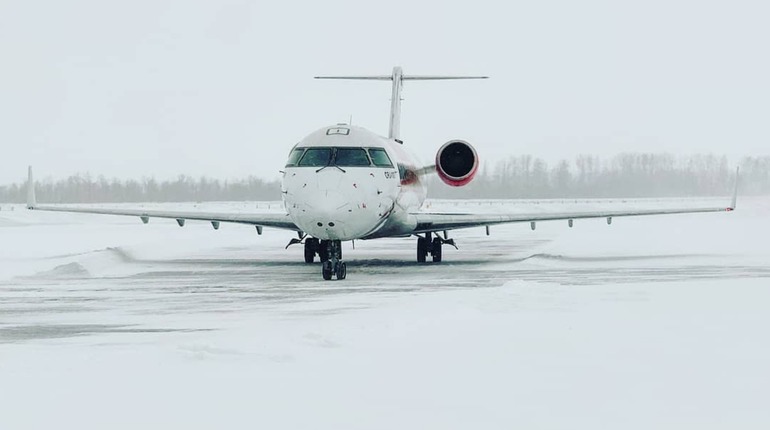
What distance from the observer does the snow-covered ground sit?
6.83 m

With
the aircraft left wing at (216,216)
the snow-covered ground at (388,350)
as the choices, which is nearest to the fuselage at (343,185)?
the snow-covered ground at (388,350)

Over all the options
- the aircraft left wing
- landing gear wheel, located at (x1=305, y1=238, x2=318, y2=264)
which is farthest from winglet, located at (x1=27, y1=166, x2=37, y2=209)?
landing gear wheel, located at (x1=305, y1=238, x2=318, y2=264)

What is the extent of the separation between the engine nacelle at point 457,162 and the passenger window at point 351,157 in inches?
111

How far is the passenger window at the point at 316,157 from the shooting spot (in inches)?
790

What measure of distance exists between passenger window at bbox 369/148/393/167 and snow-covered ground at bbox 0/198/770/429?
6.85 feet

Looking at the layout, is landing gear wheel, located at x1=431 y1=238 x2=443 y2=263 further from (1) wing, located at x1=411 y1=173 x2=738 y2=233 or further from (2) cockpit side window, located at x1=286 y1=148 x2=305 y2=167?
(2) cockpit side window, located at x1=286 y1=148 x2=305 y2=167

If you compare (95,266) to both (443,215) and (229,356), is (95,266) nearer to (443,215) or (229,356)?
(443,215)

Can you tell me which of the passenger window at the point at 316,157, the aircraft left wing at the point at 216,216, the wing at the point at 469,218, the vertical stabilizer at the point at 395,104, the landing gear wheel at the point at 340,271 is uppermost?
the vertical stabilizer at the point at 395,104

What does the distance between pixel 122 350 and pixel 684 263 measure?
1533cm

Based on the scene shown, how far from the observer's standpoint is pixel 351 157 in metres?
20.5

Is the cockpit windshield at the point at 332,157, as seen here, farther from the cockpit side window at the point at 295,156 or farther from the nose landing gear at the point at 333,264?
the nose landing gear at the point at 333,264

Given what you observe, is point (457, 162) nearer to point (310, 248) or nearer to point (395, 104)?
point (310, 248)

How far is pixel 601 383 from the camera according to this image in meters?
7.76

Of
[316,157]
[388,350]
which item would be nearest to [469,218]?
[316,157]
